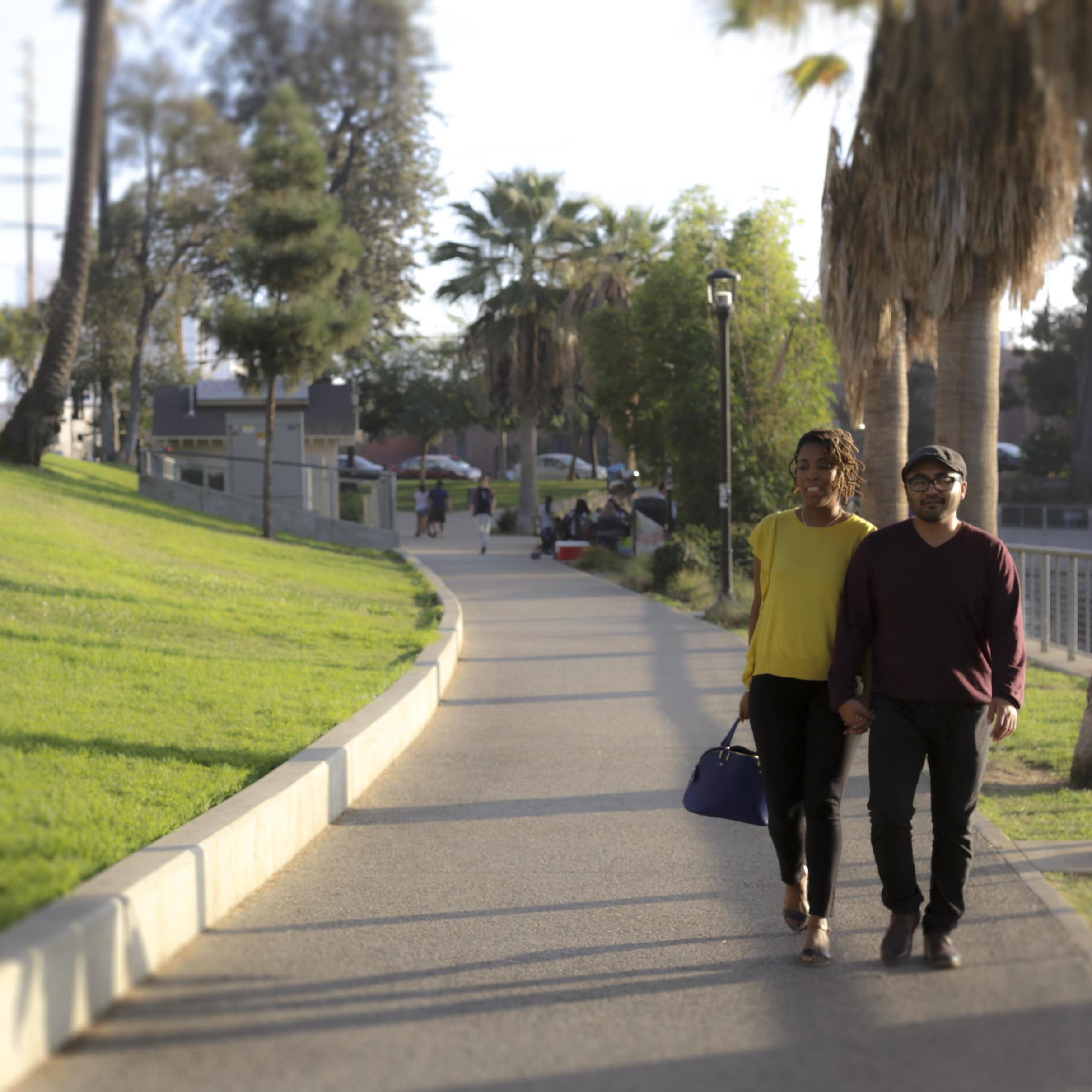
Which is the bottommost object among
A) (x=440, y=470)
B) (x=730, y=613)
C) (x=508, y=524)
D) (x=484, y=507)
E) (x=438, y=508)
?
(x=730, y=613)

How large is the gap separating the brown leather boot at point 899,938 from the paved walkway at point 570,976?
7 centimetres

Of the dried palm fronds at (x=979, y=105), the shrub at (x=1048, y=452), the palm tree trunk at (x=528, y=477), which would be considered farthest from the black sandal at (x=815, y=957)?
the shrub at (x=1048, y=452)

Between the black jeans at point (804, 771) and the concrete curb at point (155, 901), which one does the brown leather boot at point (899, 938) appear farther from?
the concrete curb at point (155, 901)

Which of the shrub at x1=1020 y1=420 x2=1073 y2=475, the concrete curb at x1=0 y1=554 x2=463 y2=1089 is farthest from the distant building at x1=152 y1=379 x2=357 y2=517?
the shrub at x1=1020 y1=420 x2=1073 y2=475

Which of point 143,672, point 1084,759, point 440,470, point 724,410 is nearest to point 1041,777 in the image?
point 1084,759

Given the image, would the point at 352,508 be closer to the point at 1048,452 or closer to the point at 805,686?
the point at 1048,452

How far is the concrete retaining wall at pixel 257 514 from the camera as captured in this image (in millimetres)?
29094

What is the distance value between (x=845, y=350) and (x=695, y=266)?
16.2 meters

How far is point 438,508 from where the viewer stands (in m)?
38.2

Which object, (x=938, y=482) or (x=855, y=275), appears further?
(x=855, y=275)

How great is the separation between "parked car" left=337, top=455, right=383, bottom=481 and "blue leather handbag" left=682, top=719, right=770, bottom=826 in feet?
133

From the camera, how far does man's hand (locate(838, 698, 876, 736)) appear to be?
4711 millimetres

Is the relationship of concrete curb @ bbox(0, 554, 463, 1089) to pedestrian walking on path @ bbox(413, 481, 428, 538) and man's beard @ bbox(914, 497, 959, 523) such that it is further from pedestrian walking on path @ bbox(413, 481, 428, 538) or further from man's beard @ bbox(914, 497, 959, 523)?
pedestrian walking on path @ bbox(413, 481, 428, 538)

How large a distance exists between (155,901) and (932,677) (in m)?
2.88
